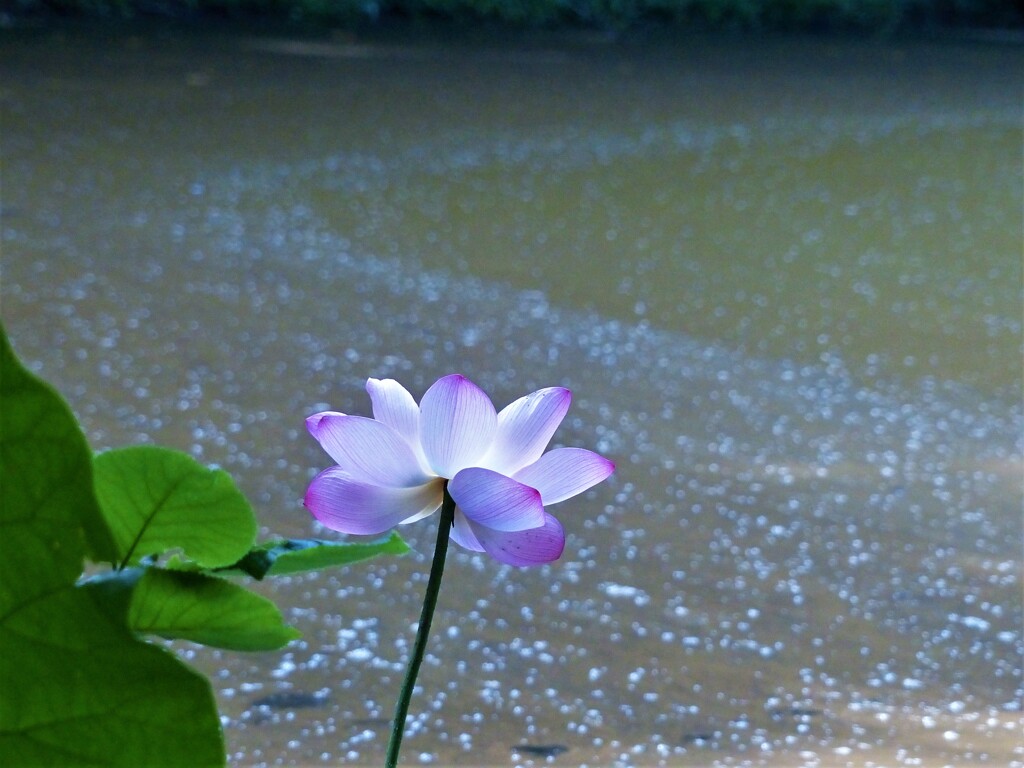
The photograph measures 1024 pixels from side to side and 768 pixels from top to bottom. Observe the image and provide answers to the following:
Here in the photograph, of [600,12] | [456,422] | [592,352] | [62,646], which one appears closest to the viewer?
[62,646]

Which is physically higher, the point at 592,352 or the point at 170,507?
the point at 170,507

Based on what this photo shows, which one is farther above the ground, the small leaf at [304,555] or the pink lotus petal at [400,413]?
the pink lotus petal at [400,413]

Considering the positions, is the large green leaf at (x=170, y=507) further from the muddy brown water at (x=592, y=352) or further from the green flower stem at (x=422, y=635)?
the muddy brown water at (x=592, y=352)

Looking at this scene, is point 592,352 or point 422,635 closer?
point 422,635

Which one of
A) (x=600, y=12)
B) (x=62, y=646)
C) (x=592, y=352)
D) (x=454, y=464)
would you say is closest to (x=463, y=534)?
(x=454, y=464)

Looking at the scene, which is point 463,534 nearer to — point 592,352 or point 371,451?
point 371,451

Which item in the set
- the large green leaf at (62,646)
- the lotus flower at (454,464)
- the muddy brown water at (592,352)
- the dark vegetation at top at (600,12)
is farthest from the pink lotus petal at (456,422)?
the dark vegetation at top at (600,12)

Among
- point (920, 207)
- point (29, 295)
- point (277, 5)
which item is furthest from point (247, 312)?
point (277, 5)
